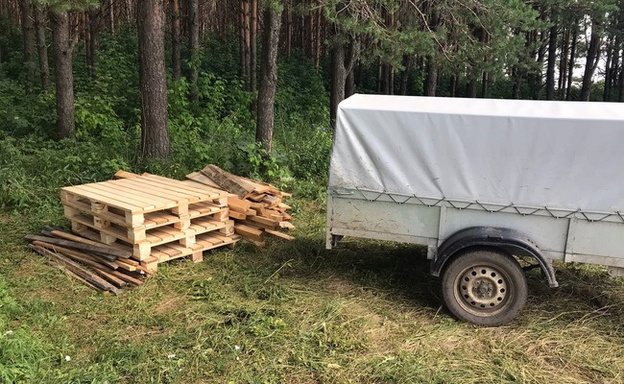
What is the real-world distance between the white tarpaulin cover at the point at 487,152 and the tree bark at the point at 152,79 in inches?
204

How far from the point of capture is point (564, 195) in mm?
4770

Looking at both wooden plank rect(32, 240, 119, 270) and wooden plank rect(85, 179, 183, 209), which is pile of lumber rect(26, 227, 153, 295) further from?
wooden plank rect(85, 179, 183, 209)

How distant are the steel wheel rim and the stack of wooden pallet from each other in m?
3.22

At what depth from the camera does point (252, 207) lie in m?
7.17

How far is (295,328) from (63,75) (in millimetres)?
9233

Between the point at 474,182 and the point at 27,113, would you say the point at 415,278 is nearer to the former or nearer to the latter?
the point at 474,182

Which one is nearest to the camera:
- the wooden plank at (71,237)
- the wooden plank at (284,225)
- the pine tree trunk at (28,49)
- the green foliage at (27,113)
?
the wooden plank at (71,237)

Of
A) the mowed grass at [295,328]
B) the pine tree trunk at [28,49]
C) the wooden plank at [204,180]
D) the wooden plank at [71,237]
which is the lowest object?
the mowed grass at [295,328]

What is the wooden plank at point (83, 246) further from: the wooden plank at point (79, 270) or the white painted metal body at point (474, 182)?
the white painted metal body at point (474, 182)

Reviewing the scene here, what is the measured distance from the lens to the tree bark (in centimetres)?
921

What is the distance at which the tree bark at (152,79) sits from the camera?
9.21 meters

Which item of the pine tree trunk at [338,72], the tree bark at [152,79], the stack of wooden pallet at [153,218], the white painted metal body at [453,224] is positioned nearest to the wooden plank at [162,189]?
the stack of wooden pallet at [153,218]

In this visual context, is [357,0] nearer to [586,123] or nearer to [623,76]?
[586,123]

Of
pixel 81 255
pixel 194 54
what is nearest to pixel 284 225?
pixel 81 255
